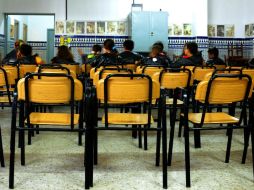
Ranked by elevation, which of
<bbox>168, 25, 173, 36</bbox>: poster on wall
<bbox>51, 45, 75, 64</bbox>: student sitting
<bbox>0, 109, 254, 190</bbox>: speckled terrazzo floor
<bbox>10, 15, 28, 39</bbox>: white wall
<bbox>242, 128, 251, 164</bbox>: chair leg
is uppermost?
<bbox>10, 15, 28, 39</bbox>: white wall

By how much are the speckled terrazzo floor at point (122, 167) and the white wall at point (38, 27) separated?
440 inches

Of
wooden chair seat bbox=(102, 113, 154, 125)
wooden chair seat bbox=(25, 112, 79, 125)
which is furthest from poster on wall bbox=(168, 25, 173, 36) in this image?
wooden chair seat bbox=(25, 112, 79, 125)

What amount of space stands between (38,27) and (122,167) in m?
12.7

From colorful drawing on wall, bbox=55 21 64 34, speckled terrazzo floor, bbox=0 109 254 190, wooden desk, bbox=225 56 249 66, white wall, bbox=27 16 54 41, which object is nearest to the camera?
speckled terrazzo floor, bbox=0 109 254 190

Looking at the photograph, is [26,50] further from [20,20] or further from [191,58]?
[20,20]

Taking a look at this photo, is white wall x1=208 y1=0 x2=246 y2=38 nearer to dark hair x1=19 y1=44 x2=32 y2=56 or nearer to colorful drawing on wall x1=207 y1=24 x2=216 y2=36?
colorful drawing on wall x1=207 y1=24 x2=216 y2=36

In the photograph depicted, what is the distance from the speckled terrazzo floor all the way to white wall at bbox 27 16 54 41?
36.6 feet

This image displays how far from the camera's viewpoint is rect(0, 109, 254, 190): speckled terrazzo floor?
291 centimetres

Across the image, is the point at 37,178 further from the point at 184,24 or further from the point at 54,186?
the point at 184,24

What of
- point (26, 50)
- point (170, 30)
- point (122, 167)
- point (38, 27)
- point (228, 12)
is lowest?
point (122, 167)

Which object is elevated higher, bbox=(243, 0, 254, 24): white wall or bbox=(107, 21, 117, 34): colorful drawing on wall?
bbox=(243, 0, 254, 24): white wall

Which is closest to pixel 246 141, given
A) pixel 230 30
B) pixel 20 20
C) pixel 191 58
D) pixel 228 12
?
pixel 191 58

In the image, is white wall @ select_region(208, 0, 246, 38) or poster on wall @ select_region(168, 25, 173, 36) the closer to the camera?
poster on wall @ select_region(168, 25, 173, 36)

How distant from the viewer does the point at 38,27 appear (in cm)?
1513
